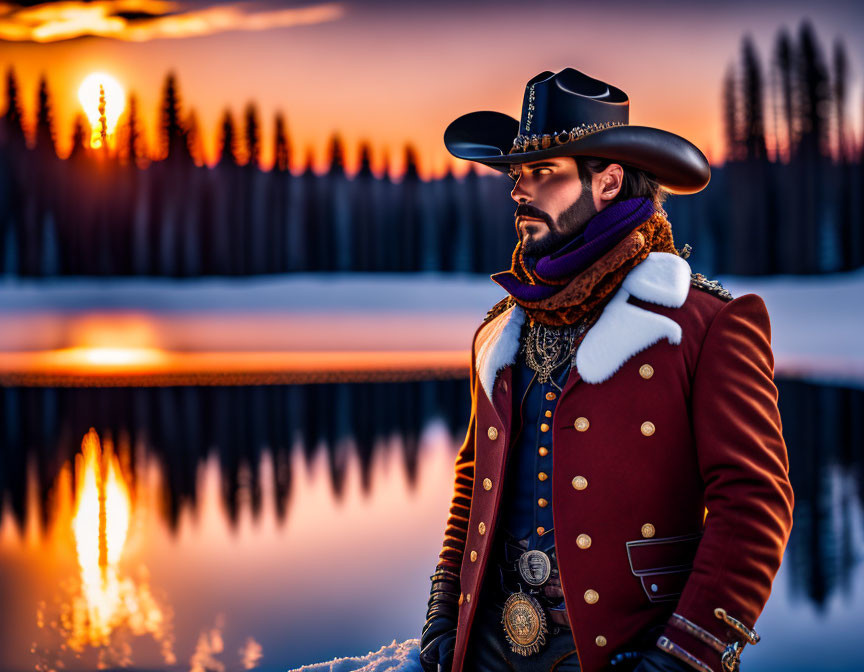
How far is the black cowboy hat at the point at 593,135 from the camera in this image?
55.4 inches

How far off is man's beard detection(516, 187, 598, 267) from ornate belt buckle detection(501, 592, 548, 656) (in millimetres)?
586

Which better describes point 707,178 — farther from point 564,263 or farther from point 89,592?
point 89,592

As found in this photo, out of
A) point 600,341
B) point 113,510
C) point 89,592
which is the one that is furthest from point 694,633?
point 113,510

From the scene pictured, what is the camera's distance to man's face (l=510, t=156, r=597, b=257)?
145 cm

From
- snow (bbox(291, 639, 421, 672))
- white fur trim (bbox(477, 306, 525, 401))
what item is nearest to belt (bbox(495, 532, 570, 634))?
white fur trim (bbox(477, 306, 525, 401))

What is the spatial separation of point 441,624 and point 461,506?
219 millimetres

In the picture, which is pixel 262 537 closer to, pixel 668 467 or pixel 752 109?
pixel 668 467

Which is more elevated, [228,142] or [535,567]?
[228,142]

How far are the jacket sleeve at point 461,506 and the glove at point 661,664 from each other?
0.46 metres

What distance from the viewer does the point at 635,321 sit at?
53.8 inches

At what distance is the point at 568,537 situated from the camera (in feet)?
4.45

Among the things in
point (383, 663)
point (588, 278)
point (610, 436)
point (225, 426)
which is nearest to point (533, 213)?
point (588, 278)

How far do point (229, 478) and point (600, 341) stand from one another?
22.0 ft

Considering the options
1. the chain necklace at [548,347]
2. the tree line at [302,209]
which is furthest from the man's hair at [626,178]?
the tree line at [302,209]
